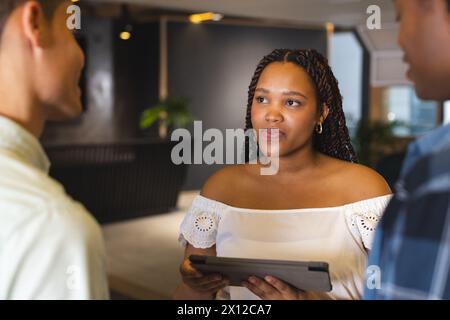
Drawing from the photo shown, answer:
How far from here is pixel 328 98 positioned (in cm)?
92

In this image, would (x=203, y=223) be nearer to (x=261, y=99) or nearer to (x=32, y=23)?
(x=261, y=99)

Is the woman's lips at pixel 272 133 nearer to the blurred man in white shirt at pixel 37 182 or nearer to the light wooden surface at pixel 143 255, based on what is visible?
the light wooden surface at pixel 143 255

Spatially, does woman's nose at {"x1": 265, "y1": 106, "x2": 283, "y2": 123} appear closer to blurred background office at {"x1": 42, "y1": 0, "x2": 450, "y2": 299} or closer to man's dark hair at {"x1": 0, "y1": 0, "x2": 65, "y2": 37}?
blurred background office at {"x1": 42, "y1": 0, "x2": 450, "y2": 299}

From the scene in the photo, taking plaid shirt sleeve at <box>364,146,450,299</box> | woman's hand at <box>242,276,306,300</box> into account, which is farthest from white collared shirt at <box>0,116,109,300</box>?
woman's hand at <box>242,276,306,300</box>

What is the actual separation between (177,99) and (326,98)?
4.16 metres

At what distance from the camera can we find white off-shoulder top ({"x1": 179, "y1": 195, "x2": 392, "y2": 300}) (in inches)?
36.4

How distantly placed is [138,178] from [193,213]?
3384mm

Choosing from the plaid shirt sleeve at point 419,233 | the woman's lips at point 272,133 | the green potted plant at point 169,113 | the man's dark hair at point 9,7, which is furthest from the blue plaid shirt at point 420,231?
the green potted plant at point 169,113

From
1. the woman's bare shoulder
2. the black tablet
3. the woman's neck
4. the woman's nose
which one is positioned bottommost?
the black tablet

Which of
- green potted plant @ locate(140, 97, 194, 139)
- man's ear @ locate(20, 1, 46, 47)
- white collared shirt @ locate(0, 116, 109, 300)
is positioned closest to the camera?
white collared shirt @ locate(0, 116, 109, 300)

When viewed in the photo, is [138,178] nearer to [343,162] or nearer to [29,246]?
[343,162]

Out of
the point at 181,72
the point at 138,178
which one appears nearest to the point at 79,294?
the point at 138,178

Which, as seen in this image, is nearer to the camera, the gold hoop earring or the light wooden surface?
the gold hoop earring

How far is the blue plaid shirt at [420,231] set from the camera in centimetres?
54
